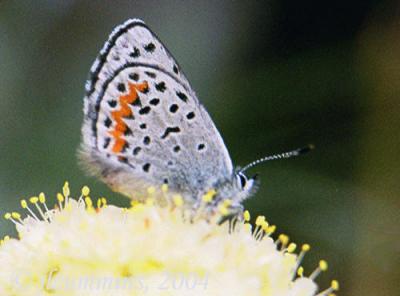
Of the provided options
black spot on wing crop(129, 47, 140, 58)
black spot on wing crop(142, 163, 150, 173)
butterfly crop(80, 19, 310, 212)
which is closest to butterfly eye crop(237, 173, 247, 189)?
butterfly crop(80, 19, 310, 212)

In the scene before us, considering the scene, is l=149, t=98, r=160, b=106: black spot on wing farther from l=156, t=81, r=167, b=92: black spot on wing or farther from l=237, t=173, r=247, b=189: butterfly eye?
l=237, t=173, r=247, b=189: butterfly eye

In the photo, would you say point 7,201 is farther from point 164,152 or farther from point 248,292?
point 248,292

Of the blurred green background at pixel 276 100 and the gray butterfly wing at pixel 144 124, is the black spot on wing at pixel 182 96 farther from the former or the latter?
the blurred green background at pixel 276 100

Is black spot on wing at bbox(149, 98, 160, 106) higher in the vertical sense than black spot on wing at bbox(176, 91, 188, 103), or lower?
lower

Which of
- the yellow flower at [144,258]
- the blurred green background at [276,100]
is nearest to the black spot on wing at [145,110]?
the yellow flower at [144,258]

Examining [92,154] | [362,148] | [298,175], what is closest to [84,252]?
[92,154]

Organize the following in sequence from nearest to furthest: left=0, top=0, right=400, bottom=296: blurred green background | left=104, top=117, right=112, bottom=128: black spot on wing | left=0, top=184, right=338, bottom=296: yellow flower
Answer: left=0, top=184, right=338, bottom=296: yellow flower, left=104, top=117, right=112, bottom=128: black spot on wing, left=0, top=0, right=400, bottom=296: blurred green background

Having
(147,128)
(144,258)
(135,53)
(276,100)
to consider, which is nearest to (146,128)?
(147,128)
